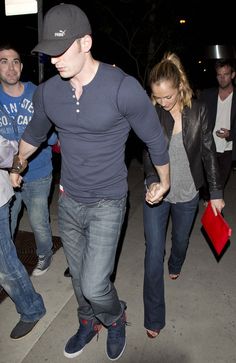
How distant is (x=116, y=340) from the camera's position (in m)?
2.99

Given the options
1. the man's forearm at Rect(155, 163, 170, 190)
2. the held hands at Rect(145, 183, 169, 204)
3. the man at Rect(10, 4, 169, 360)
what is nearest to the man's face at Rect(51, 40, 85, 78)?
the man at Rect(10, 4, 169, 360)

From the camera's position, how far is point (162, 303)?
314cm

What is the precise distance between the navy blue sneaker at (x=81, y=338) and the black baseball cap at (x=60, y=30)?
206 cm

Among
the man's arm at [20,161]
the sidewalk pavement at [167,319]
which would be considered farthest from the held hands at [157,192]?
the sidewalk pavement at [167,319]

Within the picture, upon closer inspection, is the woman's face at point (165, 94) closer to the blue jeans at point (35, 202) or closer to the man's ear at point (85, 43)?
the man's ear at point (85, 43)

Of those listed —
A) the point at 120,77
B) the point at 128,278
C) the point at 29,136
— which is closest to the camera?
the point at 120,77

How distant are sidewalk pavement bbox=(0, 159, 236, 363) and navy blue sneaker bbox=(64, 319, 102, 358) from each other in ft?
0.15

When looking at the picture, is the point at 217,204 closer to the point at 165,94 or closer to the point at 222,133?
Answer: the point at 165,94

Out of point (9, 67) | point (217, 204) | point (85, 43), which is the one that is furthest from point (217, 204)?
point (9, 67)

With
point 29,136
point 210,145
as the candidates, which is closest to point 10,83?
point 29,136

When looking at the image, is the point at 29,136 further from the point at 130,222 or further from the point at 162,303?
the point at 130,222

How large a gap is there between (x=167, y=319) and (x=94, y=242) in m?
1.25

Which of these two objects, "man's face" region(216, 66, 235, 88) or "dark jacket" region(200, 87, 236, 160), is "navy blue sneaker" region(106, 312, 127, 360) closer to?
"dark jacket" region(200, 87, 236, 160)

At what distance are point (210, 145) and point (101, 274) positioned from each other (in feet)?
4.47
